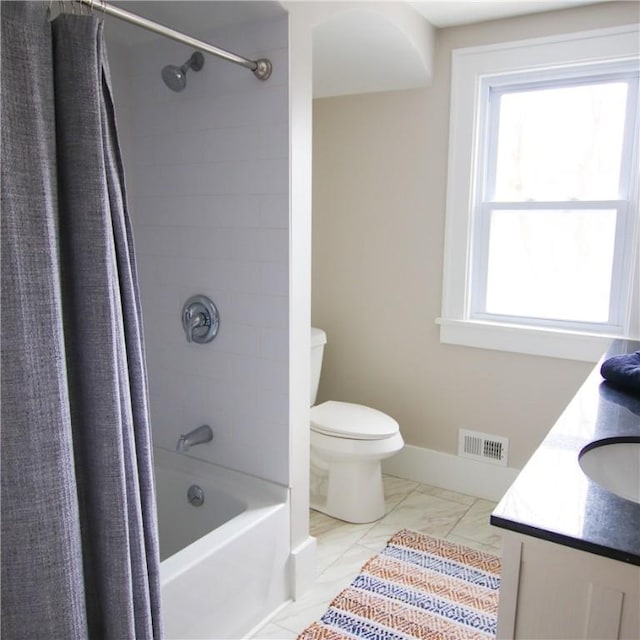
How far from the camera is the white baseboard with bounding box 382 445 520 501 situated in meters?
2.80

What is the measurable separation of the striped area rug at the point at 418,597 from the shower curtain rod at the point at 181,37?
184 cm

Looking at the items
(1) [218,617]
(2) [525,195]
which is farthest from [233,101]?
(1) [218,617]

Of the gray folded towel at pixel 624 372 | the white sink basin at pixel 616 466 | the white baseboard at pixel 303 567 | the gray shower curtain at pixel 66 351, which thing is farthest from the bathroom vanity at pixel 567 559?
the white baseboard at pixel 303 567

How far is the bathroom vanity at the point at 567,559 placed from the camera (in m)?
0.89

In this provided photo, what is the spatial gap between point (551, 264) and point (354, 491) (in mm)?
1370

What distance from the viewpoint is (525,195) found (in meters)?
2.68

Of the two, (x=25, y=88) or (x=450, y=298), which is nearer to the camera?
(x=25, y=88)

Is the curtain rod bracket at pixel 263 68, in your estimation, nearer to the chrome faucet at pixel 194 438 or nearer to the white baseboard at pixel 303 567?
the chrome faucet at pixel 194 438

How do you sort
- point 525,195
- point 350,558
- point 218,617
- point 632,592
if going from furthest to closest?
point 525,195
point 350,558
point 218,617
point 632,592

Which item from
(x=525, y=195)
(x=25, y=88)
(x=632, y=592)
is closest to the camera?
(x=632, y=592)

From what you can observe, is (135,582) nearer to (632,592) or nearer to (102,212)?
(102,212)

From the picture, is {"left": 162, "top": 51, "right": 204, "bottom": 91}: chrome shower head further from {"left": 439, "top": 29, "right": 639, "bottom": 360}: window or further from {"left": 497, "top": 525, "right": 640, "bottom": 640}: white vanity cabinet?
{"left": 497, "top": 525, "right": 640, "bottom": 640}: white vanity cabinet

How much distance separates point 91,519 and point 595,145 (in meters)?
2.41

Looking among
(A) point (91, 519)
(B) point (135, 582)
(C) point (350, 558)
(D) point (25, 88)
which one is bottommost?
(C) point (350, 558)
